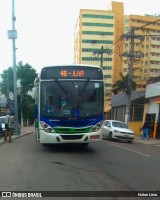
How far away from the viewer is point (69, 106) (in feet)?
48.7

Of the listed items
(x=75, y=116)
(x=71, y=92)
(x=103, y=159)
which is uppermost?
(x=71, y=92)

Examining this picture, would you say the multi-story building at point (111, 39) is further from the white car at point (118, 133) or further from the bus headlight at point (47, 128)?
the bus headlight at point (47, 128)

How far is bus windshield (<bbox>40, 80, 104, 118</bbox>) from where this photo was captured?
1480 cm

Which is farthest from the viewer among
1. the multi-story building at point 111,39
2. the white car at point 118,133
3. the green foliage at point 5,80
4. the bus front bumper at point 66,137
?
the multi-story building at point 111,39

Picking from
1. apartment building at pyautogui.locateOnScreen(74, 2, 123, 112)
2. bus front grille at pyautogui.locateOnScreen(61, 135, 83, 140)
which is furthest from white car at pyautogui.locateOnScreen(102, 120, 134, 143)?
apartment building at pyautogui.locateOnScreen(74, 2, 123, 112)

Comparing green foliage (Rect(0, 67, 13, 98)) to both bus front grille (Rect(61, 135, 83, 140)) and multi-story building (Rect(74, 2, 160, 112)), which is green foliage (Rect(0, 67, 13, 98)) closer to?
multi-story building (Rect(74, 2, 160, 112))

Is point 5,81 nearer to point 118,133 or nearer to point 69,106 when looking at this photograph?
point 118,133

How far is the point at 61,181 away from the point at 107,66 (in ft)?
335

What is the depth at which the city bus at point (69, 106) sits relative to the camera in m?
14.8

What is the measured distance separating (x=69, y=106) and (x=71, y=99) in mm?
283

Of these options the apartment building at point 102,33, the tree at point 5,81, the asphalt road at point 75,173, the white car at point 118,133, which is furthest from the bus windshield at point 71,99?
the apartment building at point 102,33

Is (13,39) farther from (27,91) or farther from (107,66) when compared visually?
(107,66)

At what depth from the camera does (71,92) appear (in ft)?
49.1

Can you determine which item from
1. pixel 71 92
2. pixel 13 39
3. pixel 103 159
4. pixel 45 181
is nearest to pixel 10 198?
pixel 45 181
